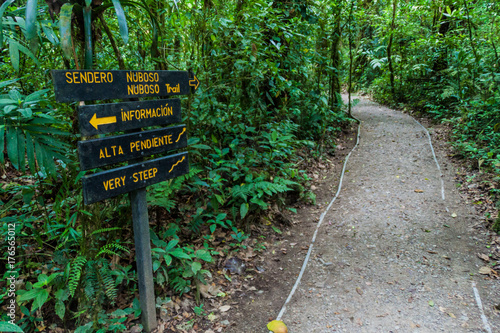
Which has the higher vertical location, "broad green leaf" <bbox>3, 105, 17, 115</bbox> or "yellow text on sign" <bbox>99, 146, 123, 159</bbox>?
"broad green leaf" <bbox>3, 105, 17, 115</bbox>

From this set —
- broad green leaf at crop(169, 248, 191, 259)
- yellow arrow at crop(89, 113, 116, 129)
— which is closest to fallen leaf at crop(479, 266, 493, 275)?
broad green leaf at crop(169, 248, 191, 259)

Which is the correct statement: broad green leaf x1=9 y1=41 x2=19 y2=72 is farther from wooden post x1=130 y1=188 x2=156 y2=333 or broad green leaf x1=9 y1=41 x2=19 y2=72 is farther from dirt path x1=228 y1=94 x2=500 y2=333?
dirt path x1=228 y1=94 x2=500 y2=333

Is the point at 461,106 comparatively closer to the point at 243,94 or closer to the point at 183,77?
the point at 243,94

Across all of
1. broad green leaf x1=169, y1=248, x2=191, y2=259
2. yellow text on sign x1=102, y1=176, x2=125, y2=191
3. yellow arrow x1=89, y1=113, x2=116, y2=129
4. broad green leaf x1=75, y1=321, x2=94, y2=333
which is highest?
yellow arrow x1=89, y1=113, x2=116, y2=129

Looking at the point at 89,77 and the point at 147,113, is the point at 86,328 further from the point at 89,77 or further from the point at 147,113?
the point at 89,77

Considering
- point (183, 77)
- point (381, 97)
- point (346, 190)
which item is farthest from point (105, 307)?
point (381, 97)

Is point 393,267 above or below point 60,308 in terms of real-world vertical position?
below

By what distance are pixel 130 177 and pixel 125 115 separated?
0.47 m

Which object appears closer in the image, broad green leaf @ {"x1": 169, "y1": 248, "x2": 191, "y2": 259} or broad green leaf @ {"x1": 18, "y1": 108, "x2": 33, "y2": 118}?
broad green leaf @ {"x1": 18, "y1": 108, "x2": 33, "y2": 118}

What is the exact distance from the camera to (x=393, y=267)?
3676 millimetres

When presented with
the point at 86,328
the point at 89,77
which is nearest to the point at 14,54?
the point at 89,77

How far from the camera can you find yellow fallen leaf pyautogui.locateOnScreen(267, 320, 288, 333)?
112 inches

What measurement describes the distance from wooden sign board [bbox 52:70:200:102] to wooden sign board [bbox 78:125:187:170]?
1.00ft

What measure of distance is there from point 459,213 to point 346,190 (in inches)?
72.2
